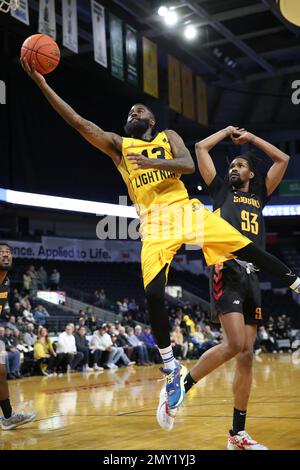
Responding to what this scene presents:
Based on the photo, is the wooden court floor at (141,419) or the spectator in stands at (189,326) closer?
the wooden court floor at (141,419)

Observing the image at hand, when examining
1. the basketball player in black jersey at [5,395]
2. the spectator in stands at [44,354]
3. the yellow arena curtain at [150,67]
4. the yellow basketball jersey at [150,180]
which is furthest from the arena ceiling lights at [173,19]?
the yellow basketball jersey at [150,180]

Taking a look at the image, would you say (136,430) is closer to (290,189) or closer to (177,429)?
(177,429)

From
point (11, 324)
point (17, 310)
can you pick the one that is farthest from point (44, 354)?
point (17, 310)

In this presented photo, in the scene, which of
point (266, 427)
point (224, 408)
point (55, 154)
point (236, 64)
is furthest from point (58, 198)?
point (266, 427)

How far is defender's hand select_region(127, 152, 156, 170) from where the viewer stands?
427cm

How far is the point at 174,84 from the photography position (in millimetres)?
23641

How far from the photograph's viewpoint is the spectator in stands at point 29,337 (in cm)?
1516

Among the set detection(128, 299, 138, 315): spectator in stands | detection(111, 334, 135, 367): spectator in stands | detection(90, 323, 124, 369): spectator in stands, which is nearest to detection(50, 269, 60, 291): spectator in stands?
detection(128, 299, 138, 315): spectator in stands

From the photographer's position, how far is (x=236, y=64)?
27828 millimetres

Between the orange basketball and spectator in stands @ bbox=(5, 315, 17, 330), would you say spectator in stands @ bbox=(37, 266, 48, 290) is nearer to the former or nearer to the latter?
spectator in stands @ bbox=(5, 315, 17, 330)

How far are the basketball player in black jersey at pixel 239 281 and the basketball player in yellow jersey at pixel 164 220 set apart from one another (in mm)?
224

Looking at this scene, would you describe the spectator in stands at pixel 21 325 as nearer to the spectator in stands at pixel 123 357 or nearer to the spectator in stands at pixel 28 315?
the spectator in stands at pixel 28 315

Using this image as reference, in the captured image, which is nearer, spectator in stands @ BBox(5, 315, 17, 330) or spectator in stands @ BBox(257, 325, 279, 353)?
spectator in stands @ BBox(5, 315, 17, 330)

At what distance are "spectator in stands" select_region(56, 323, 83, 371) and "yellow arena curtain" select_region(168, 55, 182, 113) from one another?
10.9 meters
